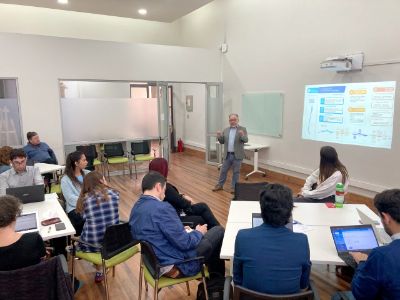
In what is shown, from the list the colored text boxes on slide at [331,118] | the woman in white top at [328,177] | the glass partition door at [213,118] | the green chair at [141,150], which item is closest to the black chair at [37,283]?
the woman in white top at [328,177]

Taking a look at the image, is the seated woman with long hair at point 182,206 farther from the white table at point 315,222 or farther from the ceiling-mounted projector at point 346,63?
the ceiling-mounted projector at point 346,63

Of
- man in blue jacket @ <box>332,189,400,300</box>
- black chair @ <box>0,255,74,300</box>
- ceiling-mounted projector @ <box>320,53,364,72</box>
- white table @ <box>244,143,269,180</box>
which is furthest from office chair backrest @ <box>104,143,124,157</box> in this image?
man in blue jacket @ <box>332,189,400,300</box>

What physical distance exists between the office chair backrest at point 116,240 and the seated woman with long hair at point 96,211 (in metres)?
0.23

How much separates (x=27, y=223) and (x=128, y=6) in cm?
591

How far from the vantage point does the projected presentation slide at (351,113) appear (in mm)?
5129

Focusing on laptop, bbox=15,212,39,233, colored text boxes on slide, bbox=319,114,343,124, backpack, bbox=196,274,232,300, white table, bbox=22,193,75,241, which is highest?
colored text boxes on slide, bbox=319,114,343,124

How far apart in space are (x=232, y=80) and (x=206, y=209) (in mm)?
5478

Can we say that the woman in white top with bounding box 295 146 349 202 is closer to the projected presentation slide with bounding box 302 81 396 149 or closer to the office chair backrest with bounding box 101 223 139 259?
the office chair backrest with bounding box 101 223 139 259

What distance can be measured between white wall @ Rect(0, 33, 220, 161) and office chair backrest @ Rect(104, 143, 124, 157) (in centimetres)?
97

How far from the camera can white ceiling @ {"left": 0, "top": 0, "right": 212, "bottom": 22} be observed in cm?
683

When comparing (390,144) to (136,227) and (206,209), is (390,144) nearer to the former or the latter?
(206,209)

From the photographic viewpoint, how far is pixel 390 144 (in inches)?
200

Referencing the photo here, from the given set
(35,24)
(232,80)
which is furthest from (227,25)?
(35,24)

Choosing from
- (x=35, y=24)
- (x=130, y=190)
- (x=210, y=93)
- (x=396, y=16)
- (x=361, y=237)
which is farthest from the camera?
(x=210, y=93)
